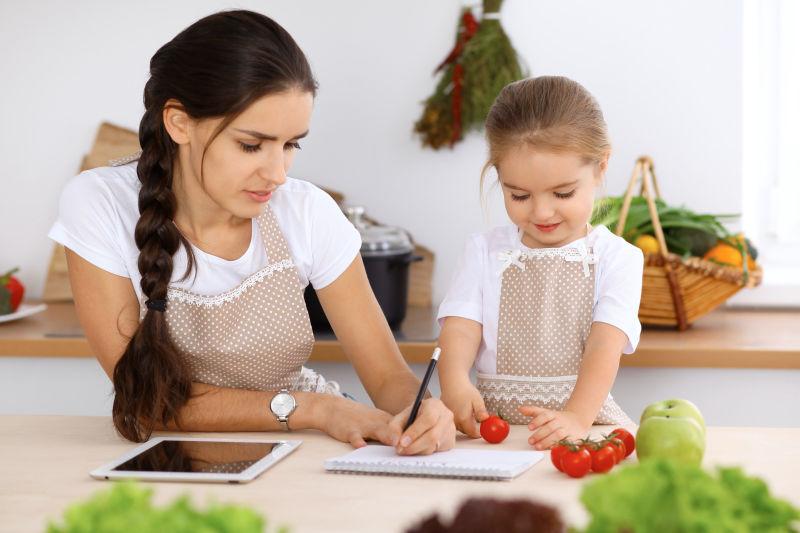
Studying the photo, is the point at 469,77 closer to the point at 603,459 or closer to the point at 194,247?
the point at 194,247

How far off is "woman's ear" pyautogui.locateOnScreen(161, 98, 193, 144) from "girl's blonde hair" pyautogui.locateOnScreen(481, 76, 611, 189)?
486 mm

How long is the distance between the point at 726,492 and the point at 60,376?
2177 mm

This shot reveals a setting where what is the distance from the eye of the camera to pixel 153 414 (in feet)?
4.89

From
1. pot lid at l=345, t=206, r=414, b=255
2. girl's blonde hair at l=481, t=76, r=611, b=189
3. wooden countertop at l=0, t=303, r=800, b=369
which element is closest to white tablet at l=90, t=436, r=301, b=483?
girl's blonde hair at l=481, t=76, r=611, b=189

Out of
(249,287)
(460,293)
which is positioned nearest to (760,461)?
(460,293)

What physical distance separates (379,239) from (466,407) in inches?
40.5

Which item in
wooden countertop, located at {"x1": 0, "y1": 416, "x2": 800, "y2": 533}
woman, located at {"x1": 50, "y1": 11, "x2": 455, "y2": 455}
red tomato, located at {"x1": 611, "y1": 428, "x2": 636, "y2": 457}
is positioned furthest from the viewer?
woman, located at {"x1": 50, "y1": 11, "x2": 455, "y2": 455}

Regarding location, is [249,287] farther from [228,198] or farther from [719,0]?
[719,0]

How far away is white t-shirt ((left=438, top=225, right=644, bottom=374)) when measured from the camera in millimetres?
1659

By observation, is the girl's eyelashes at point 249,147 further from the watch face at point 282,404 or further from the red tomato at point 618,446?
the red tomato at point 618,446

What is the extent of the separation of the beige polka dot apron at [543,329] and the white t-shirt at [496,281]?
0.02 meters

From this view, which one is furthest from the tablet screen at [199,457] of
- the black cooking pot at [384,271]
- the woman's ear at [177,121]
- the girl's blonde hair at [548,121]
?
the black cooking pot at [384,271]

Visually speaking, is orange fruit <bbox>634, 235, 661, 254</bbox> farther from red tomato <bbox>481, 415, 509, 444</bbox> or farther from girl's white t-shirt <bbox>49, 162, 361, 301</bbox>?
red tomato <bbox>481, 415, 509, 444</bbox>

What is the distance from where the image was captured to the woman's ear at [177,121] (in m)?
1.58
